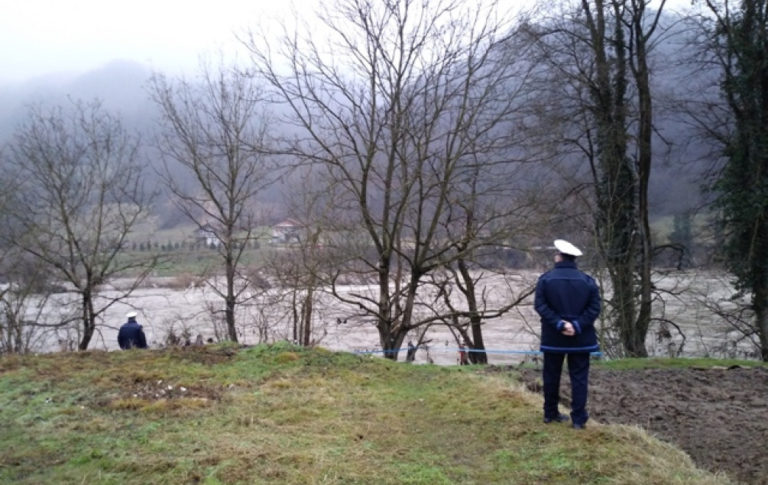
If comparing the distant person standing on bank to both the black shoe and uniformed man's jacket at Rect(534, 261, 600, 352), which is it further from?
uniformed man's jacket at Rect(534, 261, 600, 352)

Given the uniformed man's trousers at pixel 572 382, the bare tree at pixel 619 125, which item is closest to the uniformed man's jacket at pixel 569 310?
the uniformed man's trousers at pixel 572 382

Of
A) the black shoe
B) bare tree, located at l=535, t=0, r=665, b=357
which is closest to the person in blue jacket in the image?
the black shoe

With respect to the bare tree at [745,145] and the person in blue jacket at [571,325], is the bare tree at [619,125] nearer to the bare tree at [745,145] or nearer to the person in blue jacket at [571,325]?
the bare tree at [745,145]

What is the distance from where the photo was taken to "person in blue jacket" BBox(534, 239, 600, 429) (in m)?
5.66

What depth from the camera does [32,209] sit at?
2230 centimetres

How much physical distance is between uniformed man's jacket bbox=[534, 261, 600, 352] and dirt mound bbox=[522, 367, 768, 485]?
49.6 inches

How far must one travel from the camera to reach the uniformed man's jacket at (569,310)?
18.6 ft

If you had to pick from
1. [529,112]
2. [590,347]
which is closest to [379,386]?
[590,347]

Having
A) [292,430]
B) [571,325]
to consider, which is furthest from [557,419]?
[292,430]

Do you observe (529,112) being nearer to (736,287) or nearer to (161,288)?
(736,287)

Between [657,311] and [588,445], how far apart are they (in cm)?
1760

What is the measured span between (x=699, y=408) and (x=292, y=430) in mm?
4545

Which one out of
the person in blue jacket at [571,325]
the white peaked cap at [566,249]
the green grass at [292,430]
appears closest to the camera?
the green grass at [292,430]

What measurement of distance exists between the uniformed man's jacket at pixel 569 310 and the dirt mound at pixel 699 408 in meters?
1.26
